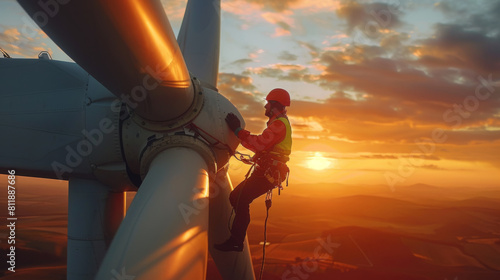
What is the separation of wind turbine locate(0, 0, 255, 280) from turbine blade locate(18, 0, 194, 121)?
2 cm

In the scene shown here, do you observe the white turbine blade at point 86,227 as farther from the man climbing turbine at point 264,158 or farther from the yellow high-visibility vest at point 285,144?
the yellow high-visibility vest at point 285,144

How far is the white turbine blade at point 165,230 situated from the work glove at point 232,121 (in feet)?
5.86

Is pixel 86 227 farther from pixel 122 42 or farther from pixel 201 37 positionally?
pixel 201 37

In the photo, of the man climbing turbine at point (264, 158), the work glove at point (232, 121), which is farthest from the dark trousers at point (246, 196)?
the work glove at point (232, 121)

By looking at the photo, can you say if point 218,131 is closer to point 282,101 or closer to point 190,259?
point 282,101

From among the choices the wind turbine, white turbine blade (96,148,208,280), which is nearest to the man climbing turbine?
the wind turbine

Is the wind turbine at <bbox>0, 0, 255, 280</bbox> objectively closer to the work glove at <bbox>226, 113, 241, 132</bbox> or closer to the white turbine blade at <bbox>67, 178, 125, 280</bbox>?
the white turbine blade at <bbox>67, 178, 125, 280</bbox>

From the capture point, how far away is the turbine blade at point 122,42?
3887mm

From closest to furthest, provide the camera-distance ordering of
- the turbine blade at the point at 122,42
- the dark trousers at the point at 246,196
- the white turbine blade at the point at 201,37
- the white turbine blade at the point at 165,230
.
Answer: the turbine blade at the point at 122,42 < the white turbine blade at the point at 165,230 < the dark trousers at the point at 246,196 < the white turbine blade at the point at 201,37

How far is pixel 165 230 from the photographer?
5.08 meters

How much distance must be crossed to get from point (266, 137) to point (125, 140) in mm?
3215

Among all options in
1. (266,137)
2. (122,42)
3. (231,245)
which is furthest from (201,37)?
(122,42)

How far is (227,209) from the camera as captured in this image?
382 inches

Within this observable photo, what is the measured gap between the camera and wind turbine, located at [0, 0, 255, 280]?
4555 millimetres
